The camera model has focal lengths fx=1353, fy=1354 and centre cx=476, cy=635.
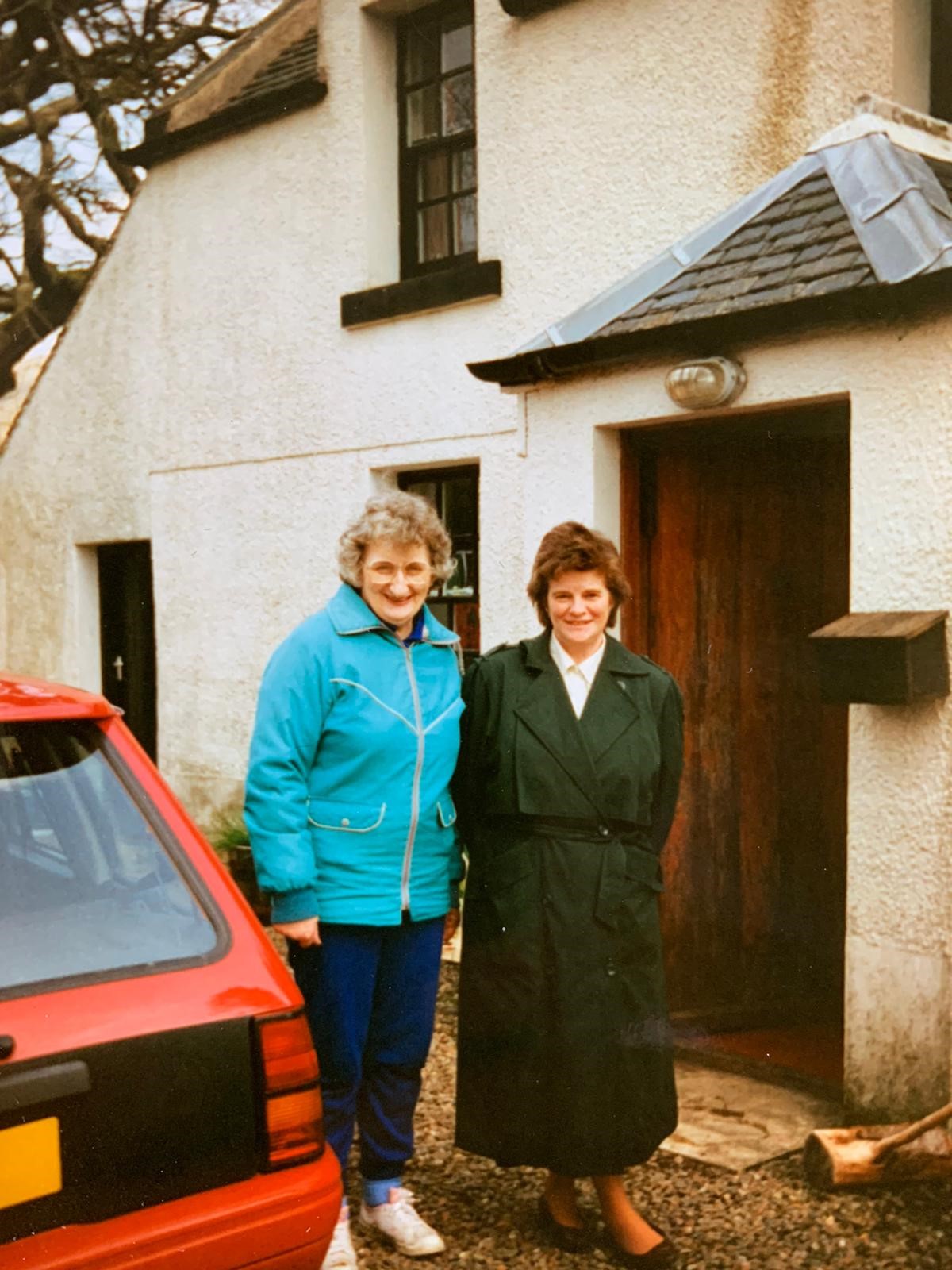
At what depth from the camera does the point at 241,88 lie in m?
8.95

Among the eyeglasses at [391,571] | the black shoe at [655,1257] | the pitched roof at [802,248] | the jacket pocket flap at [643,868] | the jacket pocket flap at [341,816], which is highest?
the pitched roof at [802,248]

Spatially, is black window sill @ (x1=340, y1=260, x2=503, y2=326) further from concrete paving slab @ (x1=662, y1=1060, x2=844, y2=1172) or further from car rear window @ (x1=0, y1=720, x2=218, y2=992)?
car rear window @ (x1=0, y1=720, x2=218, y2=992)

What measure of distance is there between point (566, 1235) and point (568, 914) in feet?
3.02

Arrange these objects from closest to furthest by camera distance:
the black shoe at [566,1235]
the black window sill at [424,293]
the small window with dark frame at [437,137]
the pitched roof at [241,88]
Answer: the black shoe at [566,1235], the black window sill at [424,293], the small window with dark frame at [437,137], the pitched roof at [241,88]

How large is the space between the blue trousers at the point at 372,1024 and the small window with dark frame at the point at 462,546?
3.92 meters

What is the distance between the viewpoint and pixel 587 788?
3553 millimetres

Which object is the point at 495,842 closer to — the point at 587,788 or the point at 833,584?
the point at 587,788

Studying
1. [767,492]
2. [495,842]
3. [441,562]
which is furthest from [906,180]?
[495,842]

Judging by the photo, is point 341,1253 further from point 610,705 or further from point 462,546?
point 462,546

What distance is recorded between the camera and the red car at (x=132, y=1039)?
2.24 m

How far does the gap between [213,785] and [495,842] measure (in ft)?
18.9

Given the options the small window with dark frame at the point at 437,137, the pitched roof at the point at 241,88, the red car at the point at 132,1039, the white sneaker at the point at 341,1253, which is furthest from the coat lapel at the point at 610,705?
the pitched roof at the point at 241,88

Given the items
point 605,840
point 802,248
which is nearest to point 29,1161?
point 605,840

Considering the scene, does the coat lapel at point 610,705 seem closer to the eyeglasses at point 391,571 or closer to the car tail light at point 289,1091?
the eyeglasses at point 391,571
